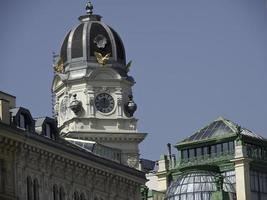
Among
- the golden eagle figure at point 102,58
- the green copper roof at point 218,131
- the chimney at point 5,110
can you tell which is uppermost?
the golden eagle figure at point 102,58

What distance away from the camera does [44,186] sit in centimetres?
12362

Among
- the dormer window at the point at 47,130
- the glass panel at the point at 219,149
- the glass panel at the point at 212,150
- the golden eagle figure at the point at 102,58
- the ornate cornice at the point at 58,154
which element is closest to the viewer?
the ornate cornice at the point at 58,154

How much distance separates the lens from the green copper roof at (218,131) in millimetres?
189750

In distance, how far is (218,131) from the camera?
19138cm

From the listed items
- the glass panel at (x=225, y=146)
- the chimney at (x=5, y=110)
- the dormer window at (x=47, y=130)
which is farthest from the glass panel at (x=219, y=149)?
the chimney at (x=5, y=110)

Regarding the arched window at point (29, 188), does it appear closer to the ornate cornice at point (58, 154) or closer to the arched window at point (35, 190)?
the arched window at point (35, 190)

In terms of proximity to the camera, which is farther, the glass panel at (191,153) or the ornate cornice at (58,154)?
the glass panel at (191,153)

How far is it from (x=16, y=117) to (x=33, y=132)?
1.62 metres

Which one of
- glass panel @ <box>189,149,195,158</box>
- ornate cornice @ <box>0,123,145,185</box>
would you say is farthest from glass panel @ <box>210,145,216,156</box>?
ornate cornice @ <box>0,123,145,185</box>

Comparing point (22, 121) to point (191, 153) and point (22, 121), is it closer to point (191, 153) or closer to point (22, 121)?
point (22, 121)

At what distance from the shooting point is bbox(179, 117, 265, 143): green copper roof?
189750mm

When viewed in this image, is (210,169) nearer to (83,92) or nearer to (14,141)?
(83,92)

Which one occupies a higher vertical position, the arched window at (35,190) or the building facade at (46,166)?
the building facade at (46,166)

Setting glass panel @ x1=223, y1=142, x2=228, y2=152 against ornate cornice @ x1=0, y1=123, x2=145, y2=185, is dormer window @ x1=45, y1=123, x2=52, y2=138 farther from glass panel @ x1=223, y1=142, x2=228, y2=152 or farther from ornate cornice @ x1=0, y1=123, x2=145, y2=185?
glass panel @ x1=223, y1=142, x2=228, y2=152
